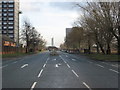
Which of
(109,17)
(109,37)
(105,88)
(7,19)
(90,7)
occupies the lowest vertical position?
(105,88)

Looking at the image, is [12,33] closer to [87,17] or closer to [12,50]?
[12,50]

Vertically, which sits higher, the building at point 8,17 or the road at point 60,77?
the building at point 8,17

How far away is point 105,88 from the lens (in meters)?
9.88

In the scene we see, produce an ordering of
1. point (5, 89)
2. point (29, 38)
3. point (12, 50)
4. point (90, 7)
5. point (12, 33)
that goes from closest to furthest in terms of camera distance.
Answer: point (5, 89) < point (90, 7) < point (12, 50) < point (29, 38) < point (12, 33)

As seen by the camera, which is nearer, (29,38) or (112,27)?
(112,27)

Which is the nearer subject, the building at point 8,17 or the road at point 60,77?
the road at point 60,77

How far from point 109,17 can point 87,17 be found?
9.31m

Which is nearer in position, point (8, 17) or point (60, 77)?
point (60, 77)

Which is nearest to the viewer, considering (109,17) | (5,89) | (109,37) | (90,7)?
(5,89)

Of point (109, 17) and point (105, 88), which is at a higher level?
point (109, 17)

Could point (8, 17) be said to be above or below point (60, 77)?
above

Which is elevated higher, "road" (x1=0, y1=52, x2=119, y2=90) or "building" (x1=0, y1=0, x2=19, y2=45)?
"building" (x1=0, y1=0, x2=19, y2=45)

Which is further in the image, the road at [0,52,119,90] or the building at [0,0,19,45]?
the building at [0,0,19,45]

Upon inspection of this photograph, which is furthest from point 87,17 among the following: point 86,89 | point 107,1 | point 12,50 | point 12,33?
point 12,33
